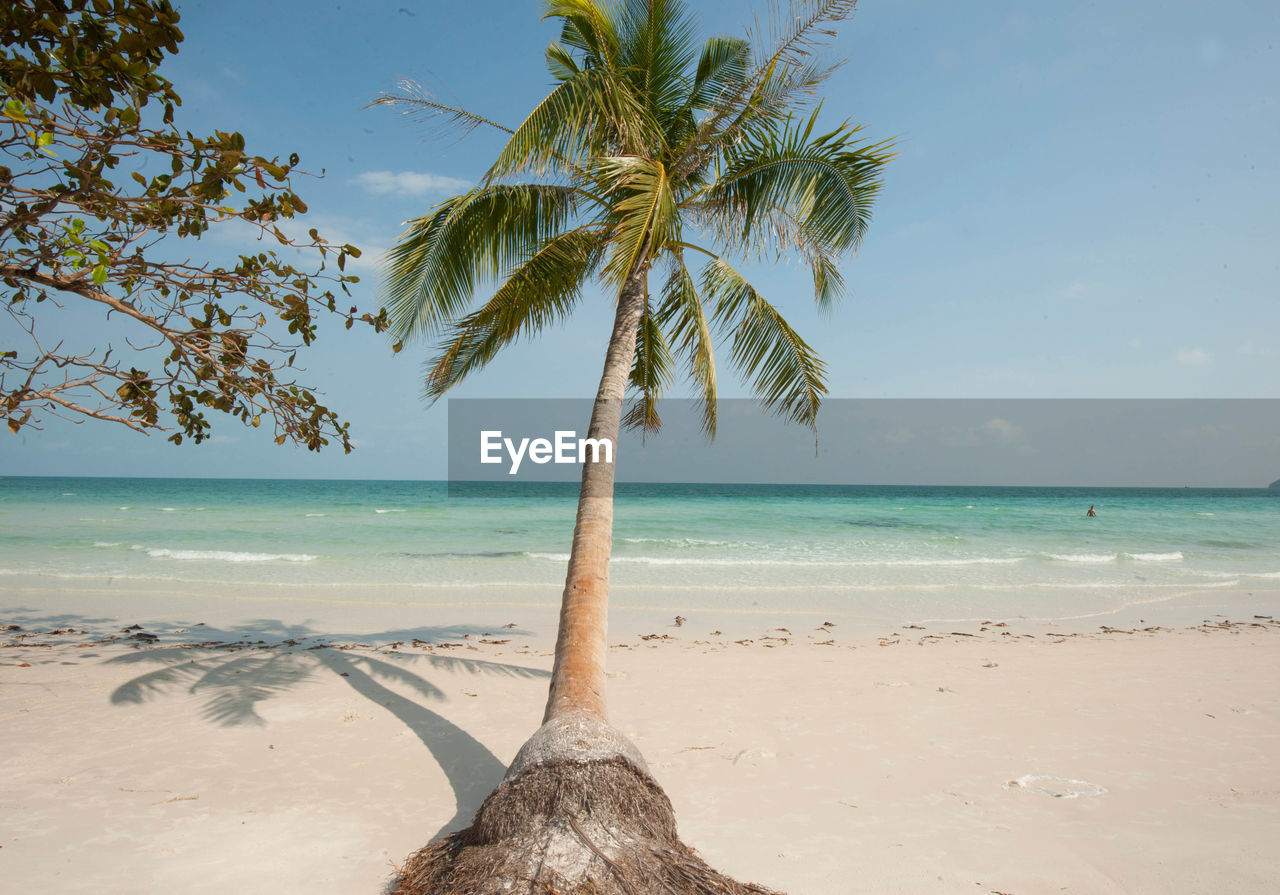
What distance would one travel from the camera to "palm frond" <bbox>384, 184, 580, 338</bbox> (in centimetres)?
637

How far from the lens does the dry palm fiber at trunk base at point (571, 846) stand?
264cm

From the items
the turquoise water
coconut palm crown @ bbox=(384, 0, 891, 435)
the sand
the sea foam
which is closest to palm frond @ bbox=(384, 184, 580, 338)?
coconut palm crown @ bbox=(384, 0, 891, 435)

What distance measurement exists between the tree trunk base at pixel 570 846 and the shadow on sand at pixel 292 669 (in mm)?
1038

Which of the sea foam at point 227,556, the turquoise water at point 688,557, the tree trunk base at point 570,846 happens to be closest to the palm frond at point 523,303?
the tree trunk base at point 570,846

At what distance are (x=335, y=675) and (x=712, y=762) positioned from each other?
12.6 feet

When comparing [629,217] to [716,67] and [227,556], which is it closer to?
[716,67]

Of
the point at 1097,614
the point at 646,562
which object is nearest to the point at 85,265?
the point at 1097,614

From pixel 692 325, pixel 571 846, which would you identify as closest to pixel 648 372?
pixel 692 325

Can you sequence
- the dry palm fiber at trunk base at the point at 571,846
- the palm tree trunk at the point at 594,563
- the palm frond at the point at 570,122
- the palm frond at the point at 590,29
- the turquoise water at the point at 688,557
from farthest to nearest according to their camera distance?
the turquoise water at the point at 688,557 < the palm frond at the point at 590,29 < the palm frond at the point at 570,122 < the palm tree trunk at the point at 594,563 < the dry palm fiber at trunk base at the point at 571,846

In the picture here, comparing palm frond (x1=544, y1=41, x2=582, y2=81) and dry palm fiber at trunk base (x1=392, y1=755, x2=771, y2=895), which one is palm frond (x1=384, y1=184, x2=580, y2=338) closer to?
palm frond (x1=544, y1=41, x2=582, y2=81)

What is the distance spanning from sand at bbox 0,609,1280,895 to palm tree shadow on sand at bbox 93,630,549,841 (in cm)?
3

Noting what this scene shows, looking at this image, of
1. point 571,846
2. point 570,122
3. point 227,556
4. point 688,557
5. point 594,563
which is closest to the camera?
point 571,846

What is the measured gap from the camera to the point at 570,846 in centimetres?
277

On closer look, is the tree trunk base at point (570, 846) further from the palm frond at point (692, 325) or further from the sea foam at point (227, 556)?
the sea foam at point (227, 556)
